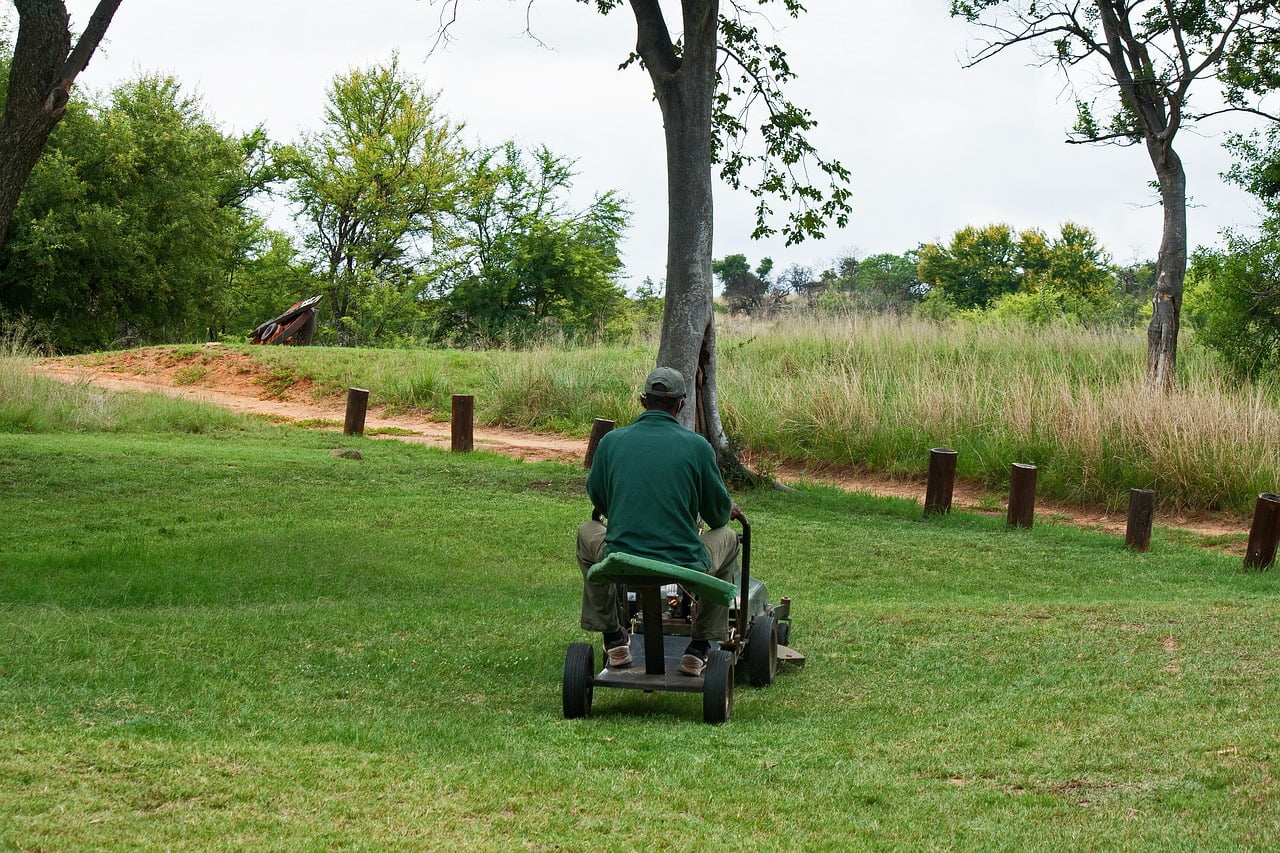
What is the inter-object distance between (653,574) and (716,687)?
701 millimetres

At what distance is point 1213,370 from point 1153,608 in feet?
37.3

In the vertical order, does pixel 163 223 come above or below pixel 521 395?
above

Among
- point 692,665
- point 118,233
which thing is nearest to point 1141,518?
point 692,665

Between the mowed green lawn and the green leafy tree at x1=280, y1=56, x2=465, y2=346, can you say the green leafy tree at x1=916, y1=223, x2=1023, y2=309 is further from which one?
the mowed green lawn

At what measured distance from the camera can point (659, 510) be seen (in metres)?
5.62

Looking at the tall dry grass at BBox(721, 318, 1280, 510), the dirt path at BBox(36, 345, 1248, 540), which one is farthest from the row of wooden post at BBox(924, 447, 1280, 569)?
the tall dry grass at BBox(721, 318, 1280, 510)

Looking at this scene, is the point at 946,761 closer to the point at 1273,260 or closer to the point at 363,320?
the point at 1273,260

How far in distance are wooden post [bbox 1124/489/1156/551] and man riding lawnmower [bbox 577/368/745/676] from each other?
728cm

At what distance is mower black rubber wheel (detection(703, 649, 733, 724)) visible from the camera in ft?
18.3

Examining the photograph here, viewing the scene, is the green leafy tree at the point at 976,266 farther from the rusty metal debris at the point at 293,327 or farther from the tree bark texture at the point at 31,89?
the tree bark texture at the point at 31,89

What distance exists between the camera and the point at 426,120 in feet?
167

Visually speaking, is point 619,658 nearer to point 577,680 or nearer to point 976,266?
point 577,680

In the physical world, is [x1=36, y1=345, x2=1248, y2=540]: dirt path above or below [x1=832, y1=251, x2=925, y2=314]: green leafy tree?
below

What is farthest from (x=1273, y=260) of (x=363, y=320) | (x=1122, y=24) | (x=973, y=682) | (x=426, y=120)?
(x=426, y=120)
